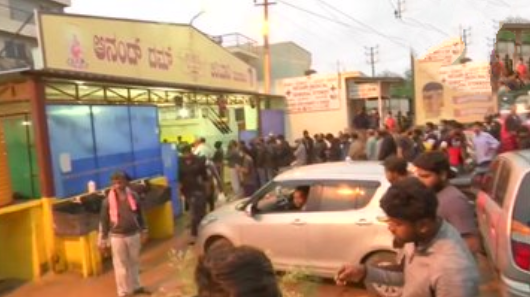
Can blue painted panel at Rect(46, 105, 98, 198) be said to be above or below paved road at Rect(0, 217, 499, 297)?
above

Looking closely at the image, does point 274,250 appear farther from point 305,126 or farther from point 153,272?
point 305,126

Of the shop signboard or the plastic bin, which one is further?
the shop signboard

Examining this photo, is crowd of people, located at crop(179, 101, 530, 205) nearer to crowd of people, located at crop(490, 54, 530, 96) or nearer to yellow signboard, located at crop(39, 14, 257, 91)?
yellow signboard, located at crop(39, 14, 257, 91)

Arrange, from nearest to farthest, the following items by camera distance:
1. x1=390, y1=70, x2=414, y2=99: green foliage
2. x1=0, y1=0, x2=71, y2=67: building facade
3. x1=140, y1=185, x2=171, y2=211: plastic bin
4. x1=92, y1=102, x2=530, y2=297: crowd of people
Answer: x1=92, y1=102, x2=530, y2=297: crowd of people
x1=140, y1=185, x2=171, y2=211: plastic bin
x1=390, y1=70, x2=414, y2=99: green foliage
x1=0, y1=0, x2=71, y2=67: building facade

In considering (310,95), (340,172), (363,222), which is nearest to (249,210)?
(340,172)

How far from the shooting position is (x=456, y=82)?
24469 millimetres

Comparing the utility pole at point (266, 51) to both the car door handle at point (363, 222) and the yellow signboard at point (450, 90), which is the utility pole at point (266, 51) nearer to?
the yellow signboard at point (450, 90)

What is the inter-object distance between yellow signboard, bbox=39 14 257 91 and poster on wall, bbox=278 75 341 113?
8461 mm

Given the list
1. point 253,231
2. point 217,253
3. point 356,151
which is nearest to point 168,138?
point 356,151

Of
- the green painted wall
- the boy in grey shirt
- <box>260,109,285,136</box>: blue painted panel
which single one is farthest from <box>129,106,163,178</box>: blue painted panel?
the boy in grey shirt

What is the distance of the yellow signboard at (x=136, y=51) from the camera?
1087 centimetres

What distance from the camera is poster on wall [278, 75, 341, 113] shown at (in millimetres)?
28719

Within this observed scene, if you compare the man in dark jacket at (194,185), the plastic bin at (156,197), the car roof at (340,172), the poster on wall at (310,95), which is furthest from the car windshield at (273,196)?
the poster on wall at (310,95)

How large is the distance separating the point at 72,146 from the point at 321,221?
5.20m
